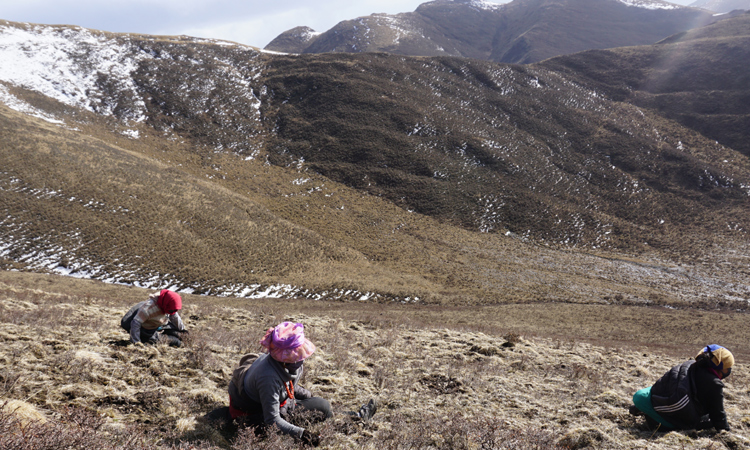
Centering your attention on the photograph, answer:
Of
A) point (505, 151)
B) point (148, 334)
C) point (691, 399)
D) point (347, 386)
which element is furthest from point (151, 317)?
point (505, 151)

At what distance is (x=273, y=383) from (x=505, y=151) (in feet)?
179

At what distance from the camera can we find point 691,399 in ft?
17.4

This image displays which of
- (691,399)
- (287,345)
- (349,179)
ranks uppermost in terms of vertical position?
(287,345)

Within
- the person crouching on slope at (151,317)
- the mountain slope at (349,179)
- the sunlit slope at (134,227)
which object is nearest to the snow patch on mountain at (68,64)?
the mountain slope at (349,179)

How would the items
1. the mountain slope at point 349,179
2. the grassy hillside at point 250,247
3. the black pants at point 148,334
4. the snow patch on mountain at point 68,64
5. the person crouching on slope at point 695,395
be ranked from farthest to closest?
the snow patch on mountain at point 68,64 → the mountain slope at point 349,179 → the grassy hillside at point 250,247 → the black pants at point 148,334 → the person crouching on slope at point 695,395

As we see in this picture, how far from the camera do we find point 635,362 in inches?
446

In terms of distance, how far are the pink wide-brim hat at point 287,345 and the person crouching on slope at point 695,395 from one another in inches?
210

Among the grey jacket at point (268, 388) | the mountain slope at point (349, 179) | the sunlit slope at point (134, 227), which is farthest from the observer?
the mountain slope at point (349, 179)

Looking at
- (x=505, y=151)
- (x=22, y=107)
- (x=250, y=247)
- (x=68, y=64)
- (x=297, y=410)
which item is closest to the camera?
(x=297, y=410)

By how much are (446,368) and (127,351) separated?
20.8ft

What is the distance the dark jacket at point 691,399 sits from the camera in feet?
17.2

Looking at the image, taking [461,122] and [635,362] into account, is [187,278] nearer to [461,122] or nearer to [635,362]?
[635,362]

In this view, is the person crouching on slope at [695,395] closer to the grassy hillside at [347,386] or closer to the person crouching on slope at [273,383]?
the grassy hillside at [347,386]

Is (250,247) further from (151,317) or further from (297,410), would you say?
(297,410)
